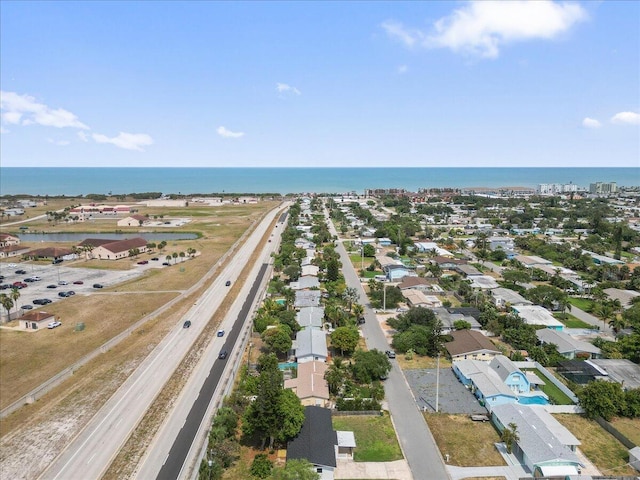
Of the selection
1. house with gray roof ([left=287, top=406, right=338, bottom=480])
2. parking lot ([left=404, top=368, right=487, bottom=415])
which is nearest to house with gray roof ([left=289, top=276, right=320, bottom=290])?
parking lot ([left=404, top=368, right=487, bottom=415])

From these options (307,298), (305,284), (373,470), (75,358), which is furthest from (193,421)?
(305,284)

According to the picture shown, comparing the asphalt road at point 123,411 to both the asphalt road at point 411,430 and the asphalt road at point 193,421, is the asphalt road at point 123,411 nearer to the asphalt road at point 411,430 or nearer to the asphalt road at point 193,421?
the asphalt road at point 193,421

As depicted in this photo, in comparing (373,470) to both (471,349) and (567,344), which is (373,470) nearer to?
(471,349)

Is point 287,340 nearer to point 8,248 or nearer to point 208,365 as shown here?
point 208,365

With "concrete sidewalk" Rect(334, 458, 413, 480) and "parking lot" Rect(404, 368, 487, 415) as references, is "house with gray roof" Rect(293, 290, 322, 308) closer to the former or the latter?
"parking lot" Rect(404, 368, 487, 415)

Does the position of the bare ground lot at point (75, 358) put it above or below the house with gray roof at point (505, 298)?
below

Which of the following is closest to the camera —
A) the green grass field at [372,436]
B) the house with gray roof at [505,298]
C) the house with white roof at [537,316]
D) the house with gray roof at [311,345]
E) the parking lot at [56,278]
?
the green grass field at [372,436]

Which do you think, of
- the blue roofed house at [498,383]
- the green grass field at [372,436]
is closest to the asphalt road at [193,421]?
the green grass field at [372,436]
